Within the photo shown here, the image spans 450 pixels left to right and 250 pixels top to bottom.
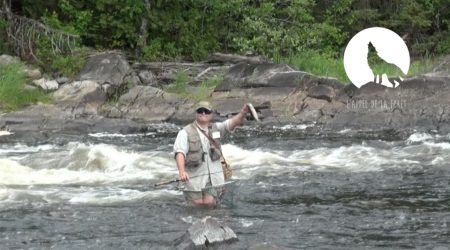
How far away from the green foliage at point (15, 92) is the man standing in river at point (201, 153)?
11811 mm

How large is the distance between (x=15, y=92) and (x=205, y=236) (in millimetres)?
14136

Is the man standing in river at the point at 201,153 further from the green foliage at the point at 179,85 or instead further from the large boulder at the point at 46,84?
the large boulder at the point at 46,84

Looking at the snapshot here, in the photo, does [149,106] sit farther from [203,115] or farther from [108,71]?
[203,115]

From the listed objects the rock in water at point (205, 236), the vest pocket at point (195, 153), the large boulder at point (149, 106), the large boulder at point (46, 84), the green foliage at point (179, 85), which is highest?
the vest pocket at point (195, 153)

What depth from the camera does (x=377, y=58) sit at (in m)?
26.4

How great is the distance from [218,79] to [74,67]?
417 centimetres

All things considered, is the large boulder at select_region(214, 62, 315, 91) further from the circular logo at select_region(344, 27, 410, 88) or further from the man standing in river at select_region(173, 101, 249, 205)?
the man standing in river at select_region(173, 101, 249, 205)

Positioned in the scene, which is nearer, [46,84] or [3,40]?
[46,84]

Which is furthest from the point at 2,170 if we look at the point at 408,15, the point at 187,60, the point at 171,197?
the point at 408,15

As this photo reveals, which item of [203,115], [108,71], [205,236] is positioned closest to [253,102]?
[108,71]

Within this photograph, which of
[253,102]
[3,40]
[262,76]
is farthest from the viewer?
[3,40]

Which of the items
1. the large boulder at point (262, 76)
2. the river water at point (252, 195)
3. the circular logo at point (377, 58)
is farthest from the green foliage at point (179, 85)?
the river water at point (252, 195)

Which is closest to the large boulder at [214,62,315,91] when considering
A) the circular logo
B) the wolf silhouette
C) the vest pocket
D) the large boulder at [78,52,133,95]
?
the circular logo

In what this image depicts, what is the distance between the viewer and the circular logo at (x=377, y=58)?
2213 centimetres
